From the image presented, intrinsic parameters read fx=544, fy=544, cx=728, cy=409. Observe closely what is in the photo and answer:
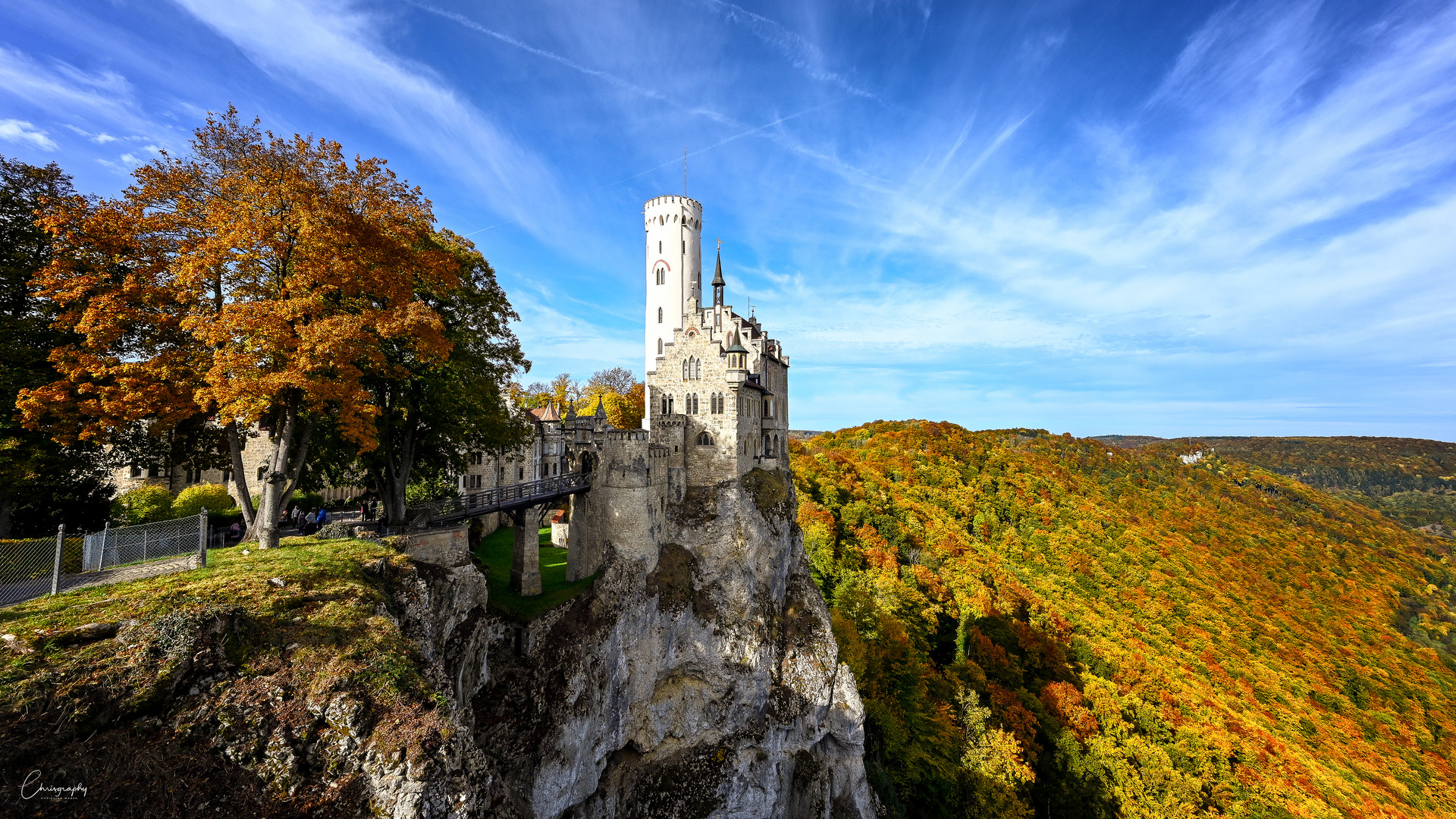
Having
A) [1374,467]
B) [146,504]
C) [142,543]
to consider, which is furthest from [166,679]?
[1374,467]

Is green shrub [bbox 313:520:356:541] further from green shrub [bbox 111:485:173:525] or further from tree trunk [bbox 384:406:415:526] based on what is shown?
green shrub [bbox 111:485:173:525]

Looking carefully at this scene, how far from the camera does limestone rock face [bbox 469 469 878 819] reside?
24141 millimetres

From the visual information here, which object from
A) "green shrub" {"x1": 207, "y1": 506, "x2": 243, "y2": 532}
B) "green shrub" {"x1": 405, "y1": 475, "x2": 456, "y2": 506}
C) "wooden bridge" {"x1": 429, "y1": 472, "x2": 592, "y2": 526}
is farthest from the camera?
"green shrub" {"x1": 405, "y1": 475, "x2": 456, "y2": 506}

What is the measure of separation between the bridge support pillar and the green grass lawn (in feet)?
1.25

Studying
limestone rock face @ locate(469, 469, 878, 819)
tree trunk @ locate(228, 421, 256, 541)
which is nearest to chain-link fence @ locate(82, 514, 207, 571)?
tree trunk @ locate(228, 421, 256, 541)

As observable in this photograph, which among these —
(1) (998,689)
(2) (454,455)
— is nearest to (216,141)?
(2) (454,455)

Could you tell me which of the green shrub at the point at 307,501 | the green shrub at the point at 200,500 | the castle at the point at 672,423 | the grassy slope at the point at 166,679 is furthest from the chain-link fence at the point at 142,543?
the green shrub at the point at 307,501

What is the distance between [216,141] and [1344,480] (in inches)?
9076

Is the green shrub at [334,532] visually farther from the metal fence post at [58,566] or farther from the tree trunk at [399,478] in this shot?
the metal fence post at [58,566]

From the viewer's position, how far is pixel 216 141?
16.8 m

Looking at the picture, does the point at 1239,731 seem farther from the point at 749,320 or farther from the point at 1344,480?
the point at 1344,480

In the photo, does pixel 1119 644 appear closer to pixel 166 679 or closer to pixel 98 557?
pixel 166 679

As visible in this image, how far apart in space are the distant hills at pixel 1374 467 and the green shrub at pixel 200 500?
16425 cm

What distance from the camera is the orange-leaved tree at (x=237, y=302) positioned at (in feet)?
47.7
